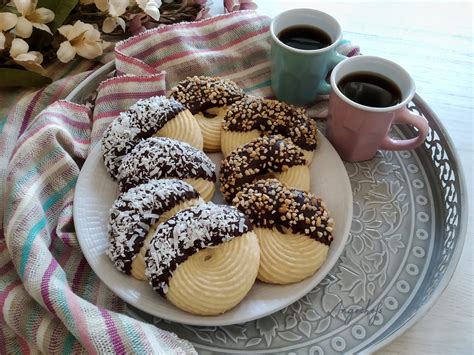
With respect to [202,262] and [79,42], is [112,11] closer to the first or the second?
[79,42]

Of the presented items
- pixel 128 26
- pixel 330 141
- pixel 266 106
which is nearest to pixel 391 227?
pixel 330 141

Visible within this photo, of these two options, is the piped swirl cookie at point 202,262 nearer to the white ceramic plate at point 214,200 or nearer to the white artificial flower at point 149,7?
the white ceramic plate at point 214,200

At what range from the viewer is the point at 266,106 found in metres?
0.97

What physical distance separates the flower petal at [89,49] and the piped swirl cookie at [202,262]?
0.51 metres

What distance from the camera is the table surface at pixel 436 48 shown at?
3.46ft

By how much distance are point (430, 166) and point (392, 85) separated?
0.18 metres

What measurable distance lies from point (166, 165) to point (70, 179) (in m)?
0.20

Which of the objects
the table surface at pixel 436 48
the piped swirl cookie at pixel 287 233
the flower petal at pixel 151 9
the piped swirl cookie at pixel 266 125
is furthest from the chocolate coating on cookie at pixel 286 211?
the flower petal at pixel 151 9

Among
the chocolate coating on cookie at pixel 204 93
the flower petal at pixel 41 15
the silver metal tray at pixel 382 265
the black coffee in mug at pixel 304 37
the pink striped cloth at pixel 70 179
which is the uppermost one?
the flower petal at pixel 41 15

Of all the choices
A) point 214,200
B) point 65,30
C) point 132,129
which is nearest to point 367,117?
point 214,200

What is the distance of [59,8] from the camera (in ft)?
3.52

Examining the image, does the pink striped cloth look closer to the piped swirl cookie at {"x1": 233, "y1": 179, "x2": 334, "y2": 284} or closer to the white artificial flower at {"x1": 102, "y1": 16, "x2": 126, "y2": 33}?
the white artificial flower at {"x1": 102, "y1": 16, "x2": 126, "y2": 33}

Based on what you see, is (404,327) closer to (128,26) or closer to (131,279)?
(131,279)

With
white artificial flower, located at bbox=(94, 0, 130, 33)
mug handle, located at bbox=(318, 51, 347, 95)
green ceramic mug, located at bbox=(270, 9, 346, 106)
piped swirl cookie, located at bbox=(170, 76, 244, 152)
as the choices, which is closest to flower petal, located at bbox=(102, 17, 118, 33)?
white artificial flower, located at bbox=(94, 0, 130, 33)
